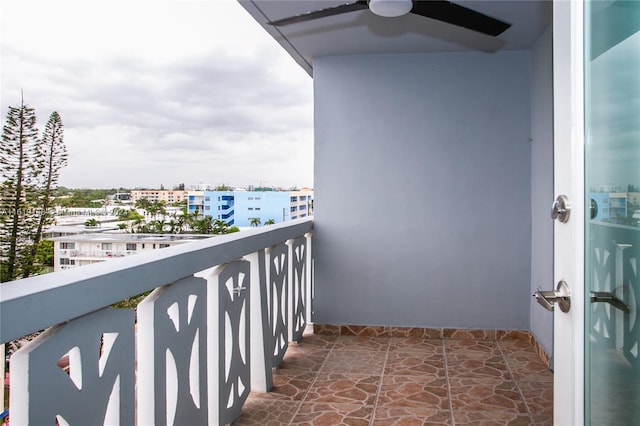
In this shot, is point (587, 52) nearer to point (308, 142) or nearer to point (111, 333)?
point (111, 333)

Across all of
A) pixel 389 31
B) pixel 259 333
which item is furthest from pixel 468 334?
pixel 389 31

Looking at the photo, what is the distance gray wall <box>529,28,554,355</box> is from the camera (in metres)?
3.31

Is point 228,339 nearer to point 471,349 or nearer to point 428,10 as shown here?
point 428,10

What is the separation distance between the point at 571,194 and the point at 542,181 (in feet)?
8.45

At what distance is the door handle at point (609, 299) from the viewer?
3.32ft

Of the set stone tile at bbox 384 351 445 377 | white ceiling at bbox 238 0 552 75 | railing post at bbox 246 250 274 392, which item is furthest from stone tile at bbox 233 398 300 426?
white ceiling at bbox 238 0 552 75

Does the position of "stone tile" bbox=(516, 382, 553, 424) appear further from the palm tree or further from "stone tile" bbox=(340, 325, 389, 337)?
the palm tree

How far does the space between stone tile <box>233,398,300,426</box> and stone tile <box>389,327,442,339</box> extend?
1.48 meters

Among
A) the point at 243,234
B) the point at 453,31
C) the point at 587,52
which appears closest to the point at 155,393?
the point at 243,234

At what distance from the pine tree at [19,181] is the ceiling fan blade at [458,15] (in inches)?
68.8

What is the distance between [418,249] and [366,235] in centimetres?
44

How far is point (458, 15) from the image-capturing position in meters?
2.29

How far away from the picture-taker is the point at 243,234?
253cm

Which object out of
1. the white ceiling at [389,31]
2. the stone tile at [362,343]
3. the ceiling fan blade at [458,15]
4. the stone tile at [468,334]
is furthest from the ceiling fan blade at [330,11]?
the stone tile at [468,334]
